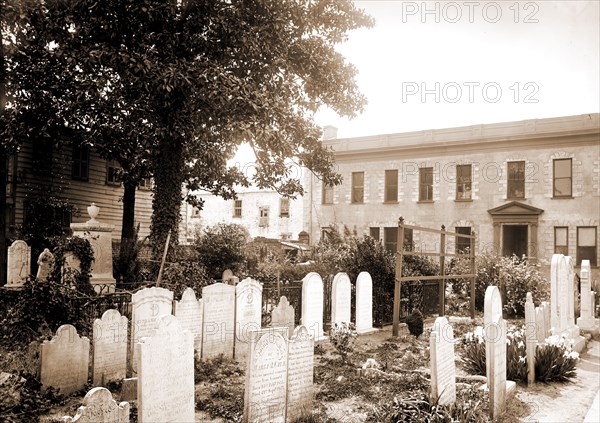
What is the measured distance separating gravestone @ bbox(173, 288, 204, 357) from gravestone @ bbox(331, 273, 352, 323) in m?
3.13

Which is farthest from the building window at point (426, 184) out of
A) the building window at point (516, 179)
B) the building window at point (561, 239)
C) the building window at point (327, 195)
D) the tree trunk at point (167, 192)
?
the tree trunk at point (167, 192)

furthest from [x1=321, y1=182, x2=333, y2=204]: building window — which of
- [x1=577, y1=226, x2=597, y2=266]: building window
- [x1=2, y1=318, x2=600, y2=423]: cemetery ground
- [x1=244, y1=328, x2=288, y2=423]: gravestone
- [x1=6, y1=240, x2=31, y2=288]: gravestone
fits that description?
[x1=244, y1=328, x2=288, y2=423]: gravestone

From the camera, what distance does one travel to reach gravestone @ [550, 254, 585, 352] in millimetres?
8906

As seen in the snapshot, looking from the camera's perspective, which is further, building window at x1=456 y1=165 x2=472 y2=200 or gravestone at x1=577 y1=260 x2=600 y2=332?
building window at x1=456 y1=165 x2=472 y2=200

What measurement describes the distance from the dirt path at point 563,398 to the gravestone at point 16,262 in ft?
40.9

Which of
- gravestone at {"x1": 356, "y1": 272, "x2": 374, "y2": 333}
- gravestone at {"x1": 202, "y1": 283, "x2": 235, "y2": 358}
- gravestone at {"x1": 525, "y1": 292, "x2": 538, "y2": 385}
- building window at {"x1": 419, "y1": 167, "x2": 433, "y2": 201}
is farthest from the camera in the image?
building window at {"x1": 419, "y1": 167, "x2": 433, "y2": 201}

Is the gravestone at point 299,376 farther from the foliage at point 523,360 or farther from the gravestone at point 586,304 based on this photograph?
the gravestone at point 586,304

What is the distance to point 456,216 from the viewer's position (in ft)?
85.7

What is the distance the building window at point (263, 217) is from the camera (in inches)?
1516

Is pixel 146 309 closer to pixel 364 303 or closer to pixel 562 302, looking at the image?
pixel 364 303

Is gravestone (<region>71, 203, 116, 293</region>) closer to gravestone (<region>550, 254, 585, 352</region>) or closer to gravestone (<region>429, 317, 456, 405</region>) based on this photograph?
gravestone (<region>429, 317, 456, 405</region>)

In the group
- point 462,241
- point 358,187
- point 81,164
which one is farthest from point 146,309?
point 358,187

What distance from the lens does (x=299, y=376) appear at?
15.9 feet

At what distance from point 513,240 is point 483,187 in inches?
127
